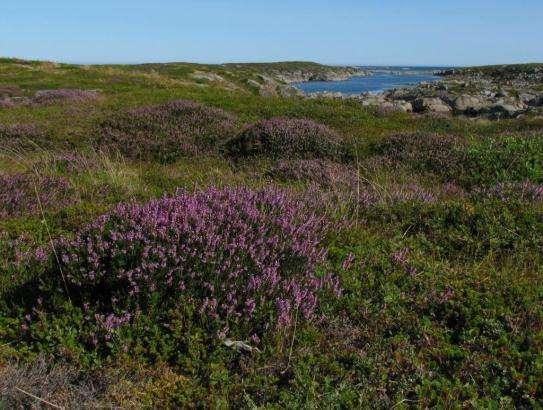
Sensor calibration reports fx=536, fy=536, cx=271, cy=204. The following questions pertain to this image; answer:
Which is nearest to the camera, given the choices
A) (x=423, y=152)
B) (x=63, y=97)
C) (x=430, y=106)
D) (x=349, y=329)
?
(x=349, y=329)

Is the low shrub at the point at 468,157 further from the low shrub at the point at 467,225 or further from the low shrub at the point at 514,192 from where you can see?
the low shrub at the point at 467,225

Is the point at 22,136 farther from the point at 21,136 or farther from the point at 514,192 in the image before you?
the point at 514,192

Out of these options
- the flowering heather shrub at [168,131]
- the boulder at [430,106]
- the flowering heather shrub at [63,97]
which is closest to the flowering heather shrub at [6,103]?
the flowering heather shrub at [63,97]

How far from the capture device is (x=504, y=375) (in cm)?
377

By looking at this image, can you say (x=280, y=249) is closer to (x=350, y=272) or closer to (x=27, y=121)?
(x=350, y=272)

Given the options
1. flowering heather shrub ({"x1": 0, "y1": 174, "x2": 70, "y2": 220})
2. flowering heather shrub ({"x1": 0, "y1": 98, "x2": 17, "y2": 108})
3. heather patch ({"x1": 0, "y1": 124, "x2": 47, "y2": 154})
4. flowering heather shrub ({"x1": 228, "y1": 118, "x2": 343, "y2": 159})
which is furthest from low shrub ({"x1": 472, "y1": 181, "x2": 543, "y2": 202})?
flowering heather shrub ({"x1": 0, "y1": 98, "x2": 17, "y2": 108})

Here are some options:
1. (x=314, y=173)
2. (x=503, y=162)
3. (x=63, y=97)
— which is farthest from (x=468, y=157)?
(x=63, y=97)

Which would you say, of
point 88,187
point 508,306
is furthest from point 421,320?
point 88,187

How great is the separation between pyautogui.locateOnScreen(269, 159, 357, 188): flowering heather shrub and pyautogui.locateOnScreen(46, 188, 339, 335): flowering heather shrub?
4.47 metres

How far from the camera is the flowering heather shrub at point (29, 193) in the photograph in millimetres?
6980

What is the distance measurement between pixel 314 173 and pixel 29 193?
16.4ft

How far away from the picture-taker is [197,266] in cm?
435

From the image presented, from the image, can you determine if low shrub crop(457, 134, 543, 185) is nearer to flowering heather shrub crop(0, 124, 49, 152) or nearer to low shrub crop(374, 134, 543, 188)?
low shrub crop(374, 134, 543, 188)

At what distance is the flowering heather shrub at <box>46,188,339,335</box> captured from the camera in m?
4.17
